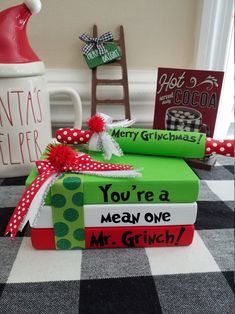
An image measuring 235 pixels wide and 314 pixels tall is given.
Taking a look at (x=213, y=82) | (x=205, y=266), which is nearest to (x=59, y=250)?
(x=205, y=266)

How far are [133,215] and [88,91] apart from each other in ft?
1.28

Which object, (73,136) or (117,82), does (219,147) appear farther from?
(117,82)

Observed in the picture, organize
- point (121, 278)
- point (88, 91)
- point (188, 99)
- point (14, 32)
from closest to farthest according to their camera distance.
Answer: point (121, 278)
point (14, 32)
point (188, 99)
point (88, 91)

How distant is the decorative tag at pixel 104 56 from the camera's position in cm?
57

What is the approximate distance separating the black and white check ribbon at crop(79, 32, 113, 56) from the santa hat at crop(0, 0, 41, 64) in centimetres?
16

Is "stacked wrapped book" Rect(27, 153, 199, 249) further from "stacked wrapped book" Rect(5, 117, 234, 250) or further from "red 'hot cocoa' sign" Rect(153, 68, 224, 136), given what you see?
"red 'hot cocoa' sign" Rect(153, 68, 224, 136)

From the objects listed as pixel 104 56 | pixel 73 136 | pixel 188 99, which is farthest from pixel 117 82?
pixel 73 136

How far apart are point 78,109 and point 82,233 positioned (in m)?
0.27

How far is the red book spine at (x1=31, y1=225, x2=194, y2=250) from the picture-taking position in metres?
0.31

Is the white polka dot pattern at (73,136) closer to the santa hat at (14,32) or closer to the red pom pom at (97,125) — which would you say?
the red pom pom at (97,125)

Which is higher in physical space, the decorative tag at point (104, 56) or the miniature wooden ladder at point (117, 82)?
the decorative tag at point (104, 56)

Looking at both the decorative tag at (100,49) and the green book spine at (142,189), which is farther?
the decorative tag at (100,49)

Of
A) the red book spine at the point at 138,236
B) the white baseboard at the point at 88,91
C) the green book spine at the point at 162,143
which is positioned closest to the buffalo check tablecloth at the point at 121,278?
the red book spine at the point at 138,236

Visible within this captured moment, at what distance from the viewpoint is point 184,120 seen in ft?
1.69
